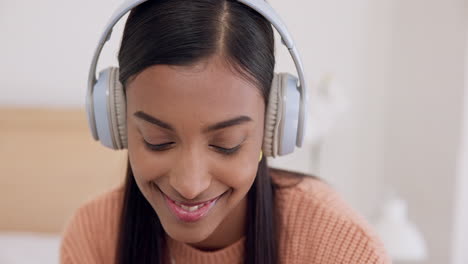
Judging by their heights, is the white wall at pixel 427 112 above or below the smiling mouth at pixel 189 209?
below

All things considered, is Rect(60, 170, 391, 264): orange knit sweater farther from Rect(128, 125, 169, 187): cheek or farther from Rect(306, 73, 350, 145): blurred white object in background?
Rect(306, 73, 350, 145): blurred white object in background

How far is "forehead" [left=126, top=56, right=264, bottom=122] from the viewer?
68 centimetres

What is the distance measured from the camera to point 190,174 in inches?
27.4

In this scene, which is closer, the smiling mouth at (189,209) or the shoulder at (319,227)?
the smiling mouth at (189,209)

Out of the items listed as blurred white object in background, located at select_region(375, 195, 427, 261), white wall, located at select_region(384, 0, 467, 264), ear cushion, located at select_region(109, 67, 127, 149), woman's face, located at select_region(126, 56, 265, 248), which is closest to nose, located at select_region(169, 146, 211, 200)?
woman's face, located at select_region(126, 56, 265, 248)

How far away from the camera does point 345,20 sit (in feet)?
6.56

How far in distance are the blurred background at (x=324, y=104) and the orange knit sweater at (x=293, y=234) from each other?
72 cm

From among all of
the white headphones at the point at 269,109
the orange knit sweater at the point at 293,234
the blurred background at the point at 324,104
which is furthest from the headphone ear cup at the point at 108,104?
the blurred background at the point at 324,104

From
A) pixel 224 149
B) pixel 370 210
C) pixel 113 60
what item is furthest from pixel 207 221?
pixel 370 210

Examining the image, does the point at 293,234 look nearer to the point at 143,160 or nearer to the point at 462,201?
the point at 143,160

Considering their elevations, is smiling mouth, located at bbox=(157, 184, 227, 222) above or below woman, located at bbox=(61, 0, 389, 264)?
below

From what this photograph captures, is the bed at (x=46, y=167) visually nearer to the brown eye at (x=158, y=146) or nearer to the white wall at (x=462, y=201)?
the white wall at (x=462, y=201)

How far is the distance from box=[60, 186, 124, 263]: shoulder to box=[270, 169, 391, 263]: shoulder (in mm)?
306

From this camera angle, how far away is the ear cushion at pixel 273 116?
739mm
